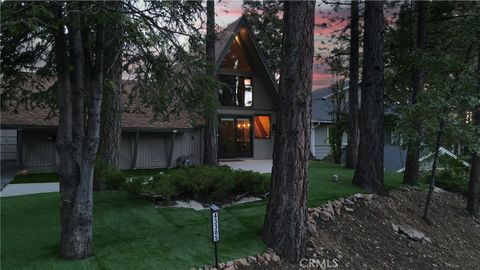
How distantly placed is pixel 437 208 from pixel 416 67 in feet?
12.4

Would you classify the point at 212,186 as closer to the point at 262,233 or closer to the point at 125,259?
the point at 262,233

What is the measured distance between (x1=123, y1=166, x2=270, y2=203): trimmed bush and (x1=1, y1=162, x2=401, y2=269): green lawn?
0.32m

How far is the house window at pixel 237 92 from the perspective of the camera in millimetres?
21625

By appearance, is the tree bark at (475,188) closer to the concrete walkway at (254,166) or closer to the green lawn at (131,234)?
the green lawn at (131,234)

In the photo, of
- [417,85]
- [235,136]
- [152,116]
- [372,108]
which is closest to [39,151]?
[152,116]

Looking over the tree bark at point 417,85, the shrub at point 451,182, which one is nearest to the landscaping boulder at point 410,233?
the tree bark at point 417,85

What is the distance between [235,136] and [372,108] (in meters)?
12.0

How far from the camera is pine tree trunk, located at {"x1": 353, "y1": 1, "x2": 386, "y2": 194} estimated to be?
1022 cm

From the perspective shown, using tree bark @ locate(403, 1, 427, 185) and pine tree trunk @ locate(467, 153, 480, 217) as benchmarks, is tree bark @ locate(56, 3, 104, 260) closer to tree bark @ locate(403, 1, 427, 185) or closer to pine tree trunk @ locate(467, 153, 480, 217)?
tree bark @ locate(403, 1, 427, 185)

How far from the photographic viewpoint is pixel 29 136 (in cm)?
1592

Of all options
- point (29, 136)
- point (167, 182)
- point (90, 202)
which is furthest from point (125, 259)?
point (29, 136)

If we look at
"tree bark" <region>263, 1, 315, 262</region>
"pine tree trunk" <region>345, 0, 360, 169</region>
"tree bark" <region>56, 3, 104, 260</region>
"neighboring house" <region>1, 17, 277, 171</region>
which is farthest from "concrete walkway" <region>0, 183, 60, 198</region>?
"pine tree trunk" <region>345, 0, 360, 169</region>

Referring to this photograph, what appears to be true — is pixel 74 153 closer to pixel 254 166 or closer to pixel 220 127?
pixel 254 166

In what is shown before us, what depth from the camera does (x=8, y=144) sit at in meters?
18.3
